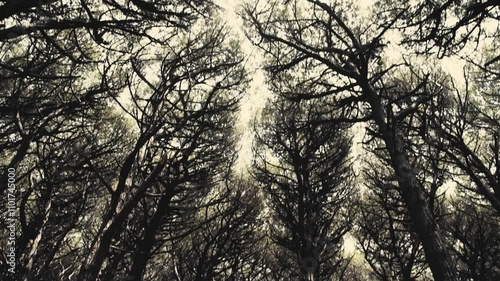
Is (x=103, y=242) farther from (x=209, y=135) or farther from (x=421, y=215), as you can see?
(x=209, y=135)

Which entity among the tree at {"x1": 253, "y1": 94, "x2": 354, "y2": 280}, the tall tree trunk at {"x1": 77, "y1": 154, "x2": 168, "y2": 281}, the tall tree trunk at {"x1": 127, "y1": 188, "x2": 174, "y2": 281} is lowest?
the tall tree trunk at {"x1": 77, "y1": 154, "x2": 168, "y2": 281}

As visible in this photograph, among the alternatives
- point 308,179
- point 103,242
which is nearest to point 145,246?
point 103,242

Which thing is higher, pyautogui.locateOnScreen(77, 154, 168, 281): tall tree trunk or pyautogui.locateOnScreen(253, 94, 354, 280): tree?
pyautogui.locateOnScreen(253, 94, 354, 280): tree

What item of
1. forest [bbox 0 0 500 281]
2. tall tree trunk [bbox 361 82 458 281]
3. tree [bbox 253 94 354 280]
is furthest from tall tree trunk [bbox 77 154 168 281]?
tree [bbox 253 94 354 280]

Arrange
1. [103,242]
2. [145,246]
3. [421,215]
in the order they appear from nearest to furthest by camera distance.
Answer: [103,242] < [421,215] < [145,246]

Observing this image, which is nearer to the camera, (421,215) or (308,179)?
(421,215)

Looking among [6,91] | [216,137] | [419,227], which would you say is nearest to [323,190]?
[216,137]

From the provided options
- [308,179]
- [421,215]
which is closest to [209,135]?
[308,179]

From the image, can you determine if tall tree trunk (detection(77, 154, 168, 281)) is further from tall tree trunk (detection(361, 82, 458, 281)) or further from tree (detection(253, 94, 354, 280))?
tree (detection(253, 94, 354, 280))

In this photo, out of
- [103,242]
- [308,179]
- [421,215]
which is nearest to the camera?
[103,242]

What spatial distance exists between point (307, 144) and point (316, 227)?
2012mm

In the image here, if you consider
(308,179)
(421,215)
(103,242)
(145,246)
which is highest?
(308,179)

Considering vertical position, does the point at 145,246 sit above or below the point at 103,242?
above

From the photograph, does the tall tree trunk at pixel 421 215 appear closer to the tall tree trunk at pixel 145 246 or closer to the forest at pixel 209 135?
the forest at pixel 209 135
